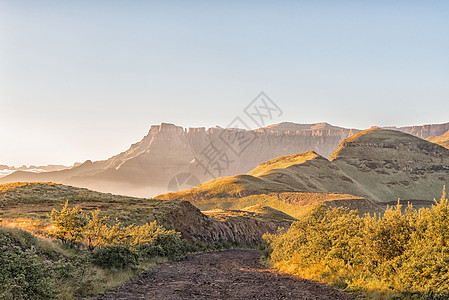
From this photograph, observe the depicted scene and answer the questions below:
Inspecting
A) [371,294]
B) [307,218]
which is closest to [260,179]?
[307,218]

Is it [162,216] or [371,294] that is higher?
[371,294]

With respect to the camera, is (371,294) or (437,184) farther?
(437,184)

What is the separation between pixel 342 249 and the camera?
18531 mm

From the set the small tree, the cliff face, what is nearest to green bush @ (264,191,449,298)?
the small tree

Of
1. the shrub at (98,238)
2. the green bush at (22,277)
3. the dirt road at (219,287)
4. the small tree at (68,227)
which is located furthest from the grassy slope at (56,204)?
the green bush at (22,277)

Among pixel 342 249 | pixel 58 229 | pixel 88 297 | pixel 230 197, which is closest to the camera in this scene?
pixel 88 297

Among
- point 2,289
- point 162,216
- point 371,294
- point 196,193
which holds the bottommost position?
point 196,193

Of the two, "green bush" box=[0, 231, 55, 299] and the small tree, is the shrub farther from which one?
"green bush" box=[0, 231, 55, 299]

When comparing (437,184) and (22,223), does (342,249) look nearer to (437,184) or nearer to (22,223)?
(22,223)

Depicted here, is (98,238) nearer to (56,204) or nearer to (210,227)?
(56,204)

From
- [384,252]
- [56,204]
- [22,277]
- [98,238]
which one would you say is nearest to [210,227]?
[56,204]

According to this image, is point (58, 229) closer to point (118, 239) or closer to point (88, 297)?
point (118, 239)

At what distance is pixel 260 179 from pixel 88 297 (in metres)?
153

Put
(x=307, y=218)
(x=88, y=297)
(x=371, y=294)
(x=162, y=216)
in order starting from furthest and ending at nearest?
1. (x=162, y=216)
2. (x=307, y=218)
3. (x=371, y=294)
4. (x=88, y=297)
